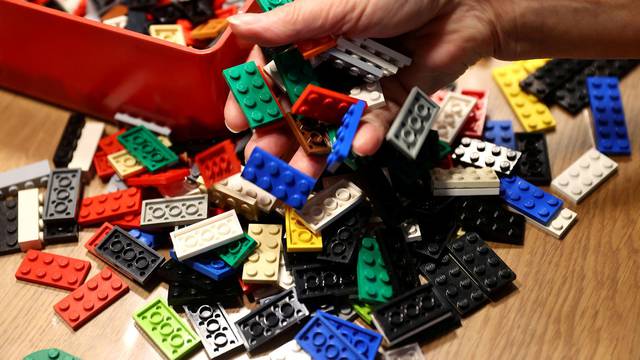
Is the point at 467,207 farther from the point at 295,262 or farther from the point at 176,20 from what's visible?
the point at 176,20

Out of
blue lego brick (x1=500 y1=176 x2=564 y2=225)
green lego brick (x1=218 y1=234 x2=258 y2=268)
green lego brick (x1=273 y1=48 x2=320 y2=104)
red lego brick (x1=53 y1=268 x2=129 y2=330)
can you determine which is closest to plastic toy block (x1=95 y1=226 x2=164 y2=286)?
red lego brick (x1=53 y1=268 x2=129 y2=330)

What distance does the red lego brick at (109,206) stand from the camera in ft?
4.84

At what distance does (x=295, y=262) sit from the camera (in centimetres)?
138

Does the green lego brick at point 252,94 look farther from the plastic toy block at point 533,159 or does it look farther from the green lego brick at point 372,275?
the plastic toy block at point 533,159

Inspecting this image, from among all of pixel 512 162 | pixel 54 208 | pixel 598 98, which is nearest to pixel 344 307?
pixel 512 162

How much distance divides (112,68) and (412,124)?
819mm

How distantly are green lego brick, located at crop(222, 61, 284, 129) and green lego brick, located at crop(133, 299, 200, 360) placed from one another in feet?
1.57

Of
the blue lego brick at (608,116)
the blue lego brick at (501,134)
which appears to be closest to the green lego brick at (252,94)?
the blue lego brick at (501,134)

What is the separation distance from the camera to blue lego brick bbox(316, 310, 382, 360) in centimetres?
126

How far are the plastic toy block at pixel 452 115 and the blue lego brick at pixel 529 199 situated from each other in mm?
182

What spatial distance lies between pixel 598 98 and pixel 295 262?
104 centimetres

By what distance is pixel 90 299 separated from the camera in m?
1.37

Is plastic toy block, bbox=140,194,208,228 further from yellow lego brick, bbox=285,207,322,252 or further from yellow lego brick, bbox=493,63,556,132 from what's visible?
yellow lego brick, bbox=493,63,556,132

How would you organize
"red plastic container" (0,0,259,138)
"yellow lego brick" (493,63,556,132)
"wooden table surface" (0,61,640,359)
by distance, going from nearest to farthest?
"wooden table surface" (0,61,640,359), "red plastic container" (0,0,259,138), "yellow lego brick" (493,63,556,132)
